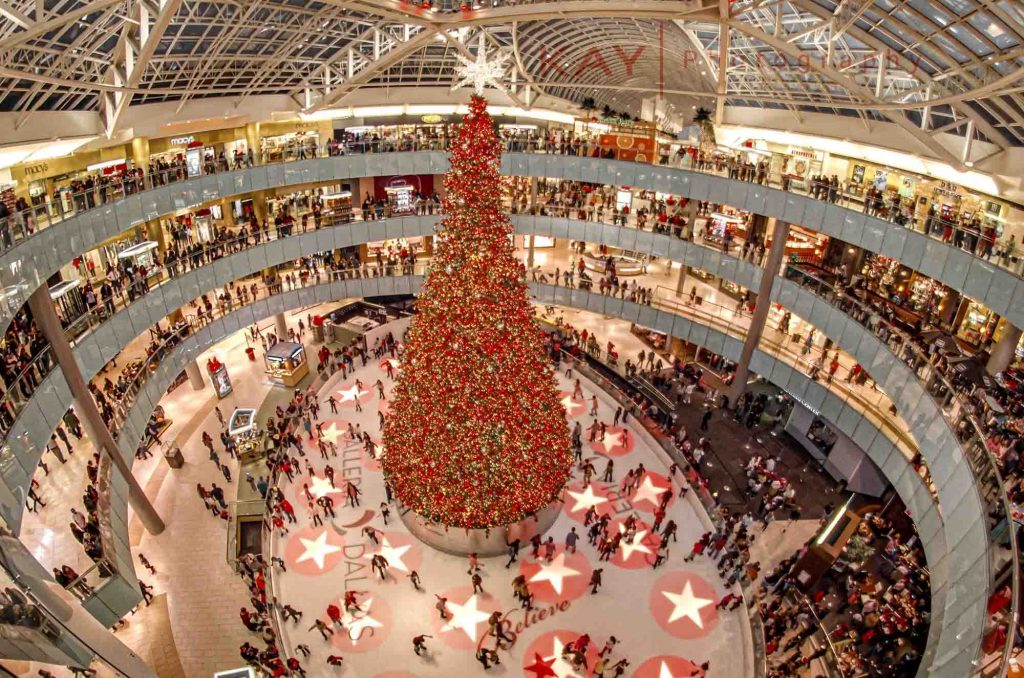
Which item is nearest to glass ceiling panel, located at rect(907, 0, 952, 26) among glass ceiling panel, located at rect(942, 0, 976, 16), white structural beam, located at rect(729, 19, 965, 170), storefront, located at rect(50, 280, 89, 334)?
glass ceiling panel, located at rect(942, 0, 976, 16)

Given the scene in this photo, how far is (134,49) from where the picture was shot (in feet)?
61.9

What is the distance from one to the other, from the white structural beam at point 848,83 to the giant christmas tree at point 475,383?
10.1 meters

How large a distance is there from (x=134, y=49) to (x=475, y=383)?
1553 centimetres

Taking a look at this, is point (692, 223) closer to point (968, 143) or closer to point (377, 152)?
point (968, 143)

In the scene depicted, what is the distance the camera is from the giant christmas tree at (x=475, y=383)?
13.4 m

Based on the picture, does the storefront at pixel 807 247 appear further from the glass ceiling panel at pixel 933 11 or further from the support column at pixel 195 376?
the support column at pixel 195 376

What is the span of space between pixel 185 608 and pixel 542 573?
36.2ft

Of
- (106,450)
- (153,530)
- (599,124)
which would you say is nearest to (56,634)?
(106,450)

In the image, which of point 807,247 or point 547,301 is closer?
point 547,301

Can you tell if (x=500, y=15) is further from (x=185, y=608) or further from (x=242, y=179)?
(x=185, y=608)

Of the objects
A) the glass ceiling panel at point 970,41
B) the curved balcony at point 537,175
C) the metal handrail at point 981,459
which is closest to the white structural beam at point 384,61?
the curved balcony at point 537,175

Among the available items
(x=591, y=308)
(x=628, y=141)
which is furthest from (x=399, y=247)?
(x=628, y=141)

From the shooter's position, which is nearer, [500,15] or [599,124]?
[500,15]

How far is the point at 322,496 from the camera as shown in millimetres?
20500
